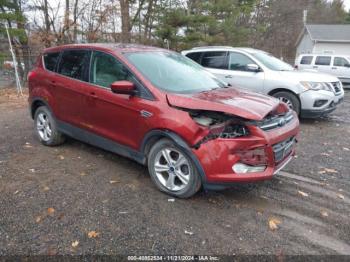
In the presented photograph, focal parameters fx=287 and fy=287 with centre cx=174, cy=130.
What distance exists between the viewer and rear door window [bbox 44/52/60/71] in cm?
468

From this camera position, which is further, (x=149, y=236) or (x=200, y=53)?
(x=200, y=53)

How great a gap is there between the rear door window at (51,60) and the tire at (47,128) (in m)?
0.67

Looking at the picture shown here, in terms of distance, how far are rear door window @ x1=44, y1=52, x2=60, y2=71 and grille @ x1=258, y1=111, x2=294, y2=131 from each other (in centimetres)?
343

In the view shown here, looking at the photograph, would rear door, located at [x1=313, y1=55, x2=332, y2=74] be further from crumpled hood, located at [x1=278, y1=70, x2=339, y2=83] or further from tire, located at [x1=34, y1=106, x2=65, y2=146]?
tire, located at [x1=34, y1=106, x2=65, y2=146]

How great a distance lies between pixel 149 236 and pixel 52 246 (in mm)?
848

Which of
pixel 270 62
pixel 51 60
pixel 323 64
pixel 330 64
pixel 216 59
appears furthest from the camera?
pixel 323 64

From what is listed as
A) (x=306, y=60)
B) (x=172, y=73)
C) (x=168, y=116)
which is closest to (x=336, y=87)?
(x=172, y=73)

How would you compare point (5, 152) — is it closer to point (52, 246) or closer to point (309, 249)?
point (52, 246)

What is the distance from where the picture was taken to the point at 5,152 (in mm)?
4695

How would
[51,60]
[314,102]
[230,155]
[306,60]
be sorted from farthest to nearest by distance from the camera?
[306,60]
[314,102]
[51,60]
[230,155]

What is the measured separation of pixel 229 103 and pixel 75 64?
2.50 meters

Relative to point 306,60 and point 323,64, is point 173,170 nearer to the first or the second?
point 323,64

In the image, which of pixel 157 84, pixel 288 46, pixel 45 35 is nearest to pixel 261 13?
pixel 288 46

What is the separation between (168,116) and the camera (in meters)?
3.15
